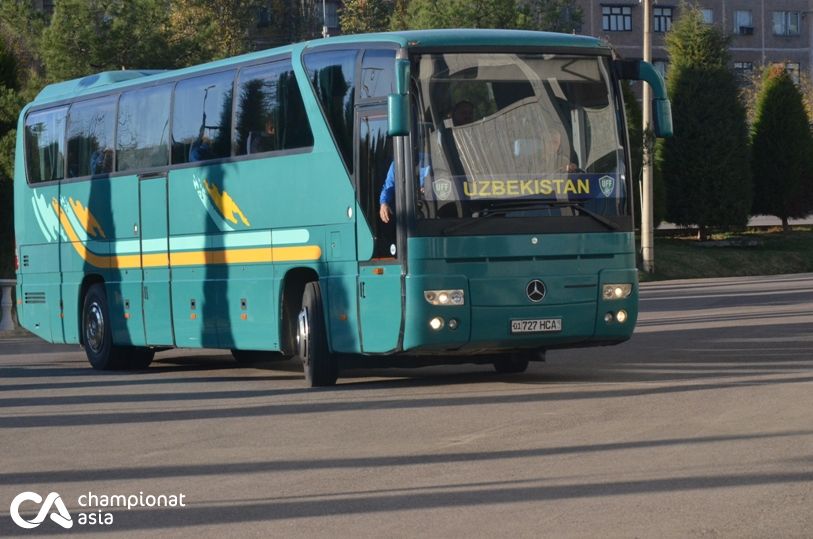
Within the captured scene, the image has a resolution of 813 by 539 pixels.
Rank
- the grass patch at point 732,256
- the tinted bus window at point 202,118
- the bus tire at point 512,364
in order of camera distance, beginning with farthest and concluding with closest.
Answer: the grass patch at point 732,256 → the tinted bus window at point 202,118 → the bus tire at point 512,364

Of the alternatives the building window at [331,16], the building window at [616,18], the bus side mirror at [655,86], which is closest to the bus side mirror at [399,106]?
the bus side mirror at [655,86]

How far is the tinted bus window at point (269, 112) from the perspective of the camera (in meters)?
15.9

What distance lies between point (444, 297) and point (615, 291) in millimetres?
1699

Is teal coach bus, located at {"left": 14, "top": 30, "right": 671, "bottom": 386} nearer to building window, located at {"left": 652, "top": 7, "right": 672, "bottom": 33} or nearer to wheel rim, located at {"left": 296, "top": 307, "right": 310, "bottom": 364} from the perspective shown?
wheel rim, located at {"left": 296, "top": 307, "right": 310, "bottom": 364}

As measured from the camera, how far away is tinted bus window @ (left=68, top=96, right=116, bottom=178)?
20.1 meters

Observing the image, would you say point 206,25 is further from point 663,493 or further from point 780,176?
point 663,493

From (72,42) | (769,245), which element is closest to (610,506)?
(72,42)

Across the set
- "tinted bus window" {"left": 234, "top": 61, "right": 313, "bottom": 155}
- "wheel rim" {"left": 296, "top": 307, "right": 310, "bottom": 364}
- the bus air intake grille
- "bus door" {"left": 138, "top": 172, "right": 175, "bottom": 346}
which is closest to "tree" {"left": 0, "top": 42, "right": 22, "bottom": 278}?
the bus air intake grille

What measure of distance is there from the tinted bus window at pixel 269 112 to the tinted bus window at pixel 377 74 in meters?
1.02

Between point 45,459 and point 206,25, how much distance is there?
109 feet

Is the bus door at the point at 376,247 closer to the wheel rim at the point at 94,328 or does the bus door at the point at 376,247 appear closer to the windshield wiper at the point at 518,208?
the windshield wiper at the point at 518,208

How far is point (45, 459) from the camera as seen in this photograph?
433 inches

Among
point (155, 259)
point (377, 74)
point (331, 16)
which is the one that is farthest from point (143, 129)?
point (331, 16)

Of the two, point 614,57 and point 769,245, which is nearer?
point 614,57
